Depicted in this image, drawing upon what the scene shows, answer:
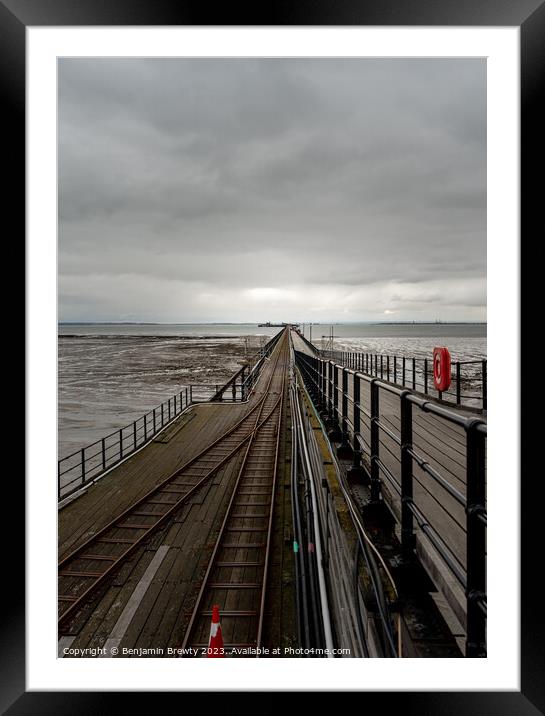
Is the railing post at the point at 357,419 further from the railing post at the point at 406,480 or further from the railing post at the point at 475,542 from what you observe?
the railing post at the point at 475,542

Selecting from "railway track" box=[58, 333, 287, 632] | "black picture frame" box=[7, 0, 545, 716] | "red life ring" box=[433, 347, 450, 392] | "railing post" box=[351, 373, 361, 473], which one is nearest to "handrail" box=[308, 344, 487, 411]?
"red life ring" box=[433, 347, 450, 392]

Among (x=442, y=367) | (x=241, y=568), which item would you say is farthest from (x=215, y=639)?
(x=442, y=367)

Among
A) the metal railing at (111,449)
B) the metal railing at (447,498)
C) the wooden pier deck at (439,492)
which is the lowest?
the metal railing at (111,449)

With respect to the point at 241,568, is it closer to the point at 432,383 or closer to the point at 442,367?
the point at 442,367

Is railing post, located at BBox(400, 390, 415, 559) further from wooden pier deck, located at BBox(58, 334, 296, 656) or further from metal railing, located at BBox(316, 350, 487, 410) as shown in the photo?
metal railing, located at BBox(316, 350, 487, 410)

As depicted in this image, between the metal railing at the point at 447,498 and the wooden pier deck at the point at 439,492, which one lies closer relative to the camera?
the metal railing at the point at 447,498

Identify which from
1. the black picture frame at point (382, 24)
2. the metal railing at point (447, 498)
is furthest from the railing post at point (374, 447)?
the black picture frame at point (382, 24)
